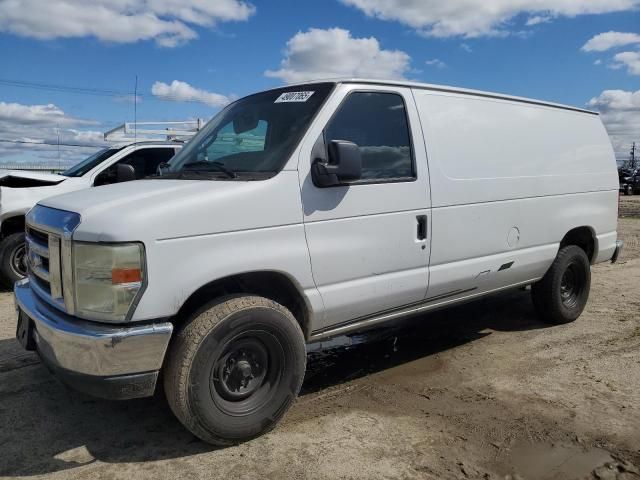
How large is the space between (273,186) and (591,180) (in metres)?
3.94

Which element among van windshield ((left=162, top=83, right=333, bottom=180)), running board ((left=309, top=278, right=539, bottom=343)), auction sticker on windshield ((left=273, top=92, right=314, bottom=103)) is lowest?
running board ((left=309, top=278, right=539, bottom=343))

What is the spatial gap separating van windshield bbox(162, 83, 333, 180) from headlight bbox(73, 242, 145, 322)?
90cm

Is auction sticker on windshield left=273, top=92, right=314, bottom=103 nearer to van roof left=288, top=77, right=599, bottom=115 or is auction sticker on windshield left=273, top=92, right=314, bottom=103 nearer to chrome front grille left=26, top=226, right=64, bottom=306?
van roof left=288, top=77, right=599, bottom=115

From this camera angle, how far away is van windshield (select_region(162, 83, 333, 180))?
141 inches

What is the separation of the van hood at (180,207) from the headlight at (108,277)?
0.20 ft

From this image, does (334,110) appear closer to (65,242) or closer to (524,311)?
(65,242)

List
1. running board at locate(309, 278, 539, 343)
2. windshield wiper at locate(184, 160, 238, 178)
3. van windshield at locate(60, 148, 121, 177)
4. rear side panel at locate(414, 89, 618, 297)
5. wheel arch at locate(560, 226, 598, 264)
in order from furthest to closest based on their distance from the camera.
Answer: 1. van windshield at locate(60, 148, 121, 177)
2. wheel arch at locate(560, 226, 598, 264)
3. rear side panel at locate(414, 89, 618, 297)
4. running board at locate(309, 278, 539, 343)
5. windshield wiper at locate(184, 160, 238, 178)

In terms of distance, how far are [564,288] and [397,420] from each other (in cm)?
313

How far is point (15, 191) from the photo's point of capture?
739 cm

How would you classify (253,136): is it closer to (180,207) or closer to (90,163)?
(180,207)

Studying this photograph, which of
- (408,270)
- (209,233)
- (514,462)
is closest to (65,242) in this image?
(209,233)

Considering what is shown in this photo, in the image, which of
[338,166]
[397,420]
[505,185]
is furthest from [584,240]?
[338,166]

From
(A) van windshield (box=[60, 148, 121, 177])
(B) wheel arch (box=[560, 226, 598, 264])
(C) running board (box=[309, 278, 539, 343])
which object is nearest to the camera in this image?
(C) running board (box=[309, 278, 539, 343])

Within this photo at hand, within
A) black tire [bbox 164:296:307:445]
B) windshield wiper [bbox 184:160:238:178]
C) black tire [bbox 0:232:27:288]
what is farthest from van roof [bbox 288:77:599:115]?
black tire [bbox 0:232:27:288]
